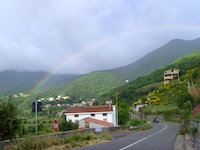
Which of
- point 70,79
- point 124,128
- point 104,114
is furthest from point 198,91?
point 70,79

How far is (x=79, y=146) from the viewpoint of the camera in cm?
1620

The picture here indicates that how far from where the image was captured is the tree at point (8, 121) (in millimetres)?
12883

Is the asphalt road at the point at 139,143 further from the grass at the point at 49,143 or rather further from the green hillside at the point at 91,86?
the green hillside at the point at 91,86

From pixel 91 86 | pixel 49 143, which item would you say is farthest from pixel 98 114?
pixel 49 143

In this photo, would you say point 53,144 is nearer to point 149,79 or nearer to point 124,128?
point 124,128

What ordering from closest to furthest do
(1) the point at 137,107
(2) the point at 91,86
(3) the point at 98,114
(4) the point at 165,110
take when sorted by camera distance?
(4) the point at 165,110, (3) the point at 98,114, (1) the point at 137,107, (2) the point at 91,86

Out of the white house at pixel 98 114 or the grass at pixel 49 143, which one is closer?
the grass at pixel 49 143

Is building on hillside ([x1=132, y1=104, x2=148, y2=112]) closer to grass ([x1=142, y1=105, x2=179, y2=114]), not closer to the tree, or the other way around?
grass ([x1=142, y1=105, x2=179, y2=114])

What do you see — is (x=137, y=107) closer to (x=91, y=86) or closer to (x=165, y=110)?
(x=91, y=86)

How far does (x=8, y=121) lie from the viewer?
42.5 feet

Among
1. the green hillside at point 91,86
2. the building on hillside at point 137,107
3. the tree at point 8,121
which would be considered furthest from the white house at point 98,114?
the tree at point 8,121

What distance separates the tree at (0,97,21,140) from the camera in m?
12.9

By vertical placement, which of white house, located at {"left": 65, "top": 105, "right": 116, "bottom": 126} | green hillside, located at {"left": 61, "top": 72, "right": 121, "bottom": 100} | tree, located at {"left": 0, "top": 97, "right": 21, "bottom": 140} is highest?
green hillside, located at {"left": 61, "top": 72, "right": 121, "bottom": 100}

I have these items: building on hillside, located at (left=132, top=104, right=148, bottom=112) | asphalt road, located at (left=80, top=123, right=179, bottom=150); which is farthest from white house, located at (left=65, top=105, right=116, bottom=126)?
asphalt road, located at (left=80, top=123, right=179, bottom=150)
